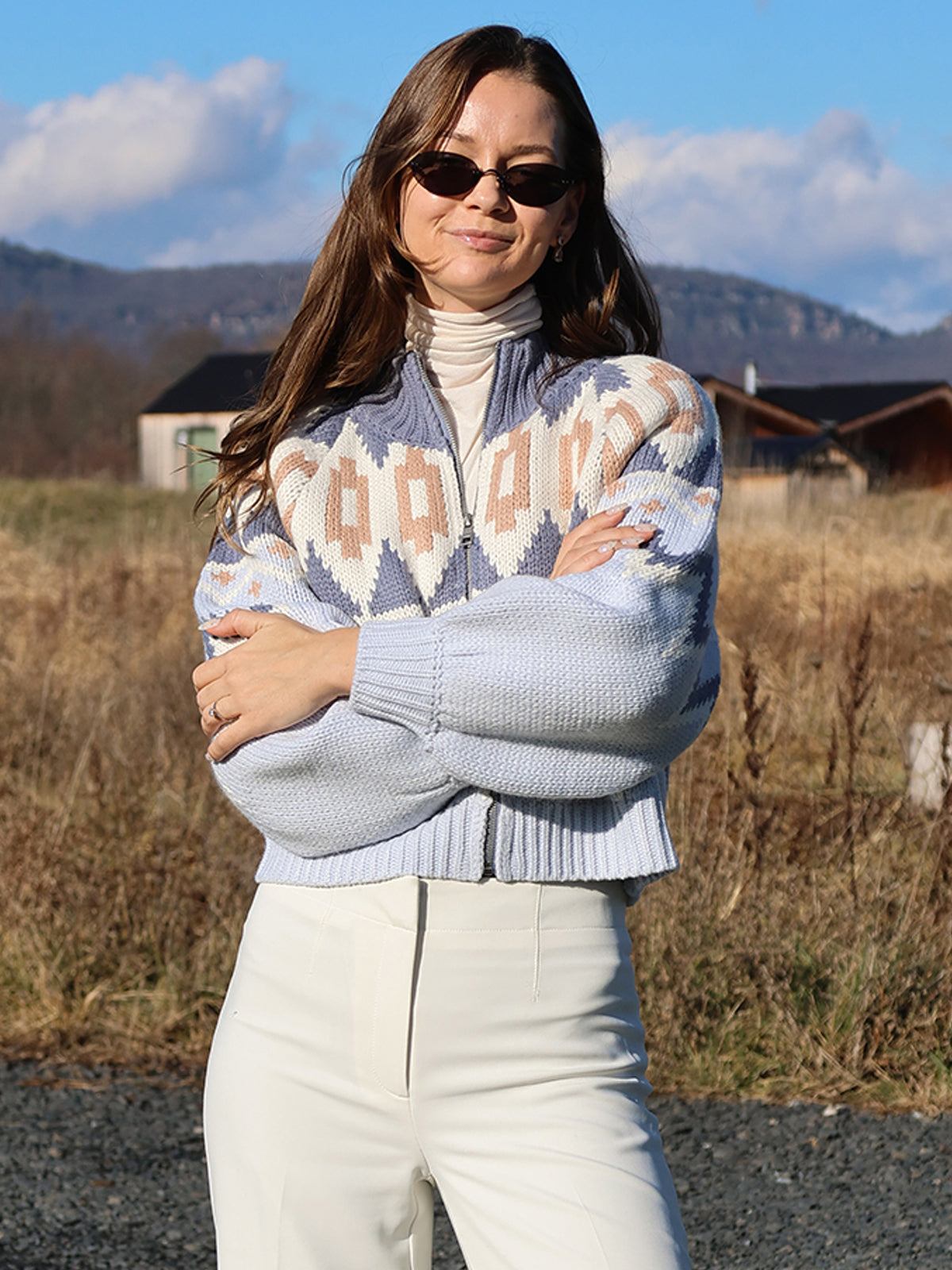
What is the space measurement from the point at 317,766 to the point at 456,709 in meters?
0.21

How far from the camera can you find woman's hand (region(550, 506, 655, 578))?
62.7 inches

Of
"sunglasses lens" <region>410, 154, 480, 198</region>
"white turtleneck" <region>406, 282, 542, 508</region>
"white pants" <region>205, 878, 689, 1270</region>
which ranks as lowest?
"white pants" <region>205, 878, 689, 1270</region>

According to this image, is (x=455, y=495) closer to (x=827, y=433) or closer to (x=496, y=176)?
(x=496, y=176)

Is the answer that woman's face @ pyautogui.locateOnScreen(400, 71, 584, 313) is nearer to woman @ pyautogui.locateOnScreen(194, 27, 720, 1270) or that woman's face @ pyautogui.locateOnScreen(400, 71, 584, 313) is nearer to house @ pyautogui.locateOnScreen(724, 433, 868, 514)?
woman @ pyautogui.locateOnScreen(194, 27, 720, 1270)

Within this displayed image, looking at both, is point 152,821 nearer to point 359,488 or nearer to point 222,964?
point 222,964

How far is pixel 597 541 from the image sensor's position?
161 centimetres

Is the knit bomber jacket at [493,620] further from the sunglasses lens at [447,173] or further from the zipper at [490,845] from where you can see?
the sunglasses lens at [447,173]

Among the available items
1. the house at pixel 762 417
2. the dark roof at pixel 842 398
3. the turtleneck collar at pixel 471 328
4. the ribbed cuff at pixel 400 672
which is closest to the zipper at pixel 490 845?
the ribbed cuff at pixel 400 672

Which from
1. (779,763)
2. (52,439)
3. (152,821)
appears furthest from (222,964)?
(52,439)

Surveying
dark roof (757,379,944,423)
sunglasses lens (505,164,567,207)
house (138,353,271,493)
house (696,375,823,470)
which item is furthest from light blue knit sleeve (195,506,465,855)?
house (138,353,271,493)

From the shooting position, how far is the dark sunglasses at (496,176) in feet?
5.71

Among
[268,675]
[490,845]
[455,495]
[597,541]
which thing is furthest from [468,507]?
[490,845]

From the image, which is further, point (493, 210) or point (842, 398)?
point (842, 398)

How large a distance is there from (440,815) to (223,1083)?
402mm
